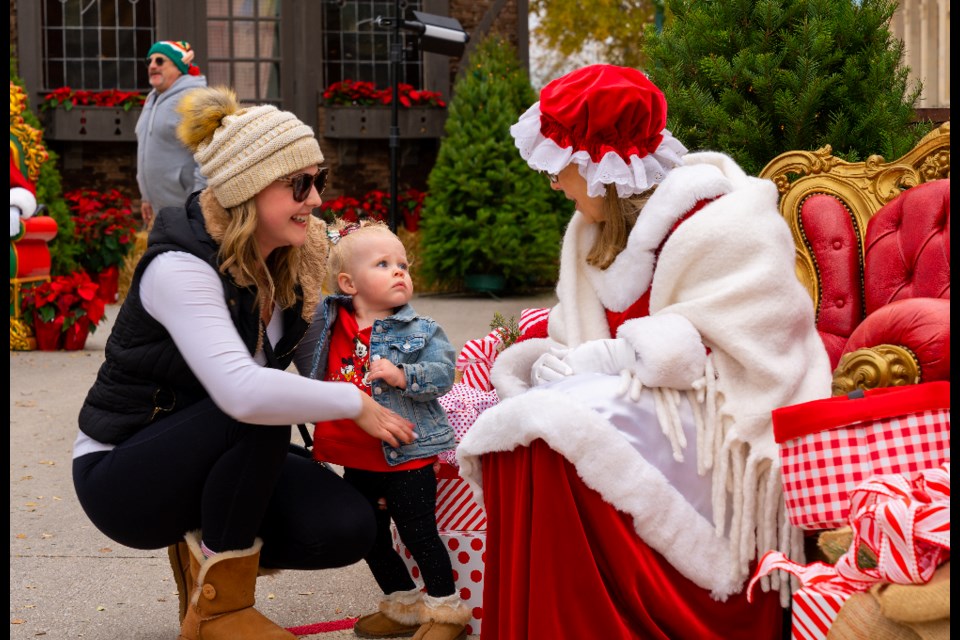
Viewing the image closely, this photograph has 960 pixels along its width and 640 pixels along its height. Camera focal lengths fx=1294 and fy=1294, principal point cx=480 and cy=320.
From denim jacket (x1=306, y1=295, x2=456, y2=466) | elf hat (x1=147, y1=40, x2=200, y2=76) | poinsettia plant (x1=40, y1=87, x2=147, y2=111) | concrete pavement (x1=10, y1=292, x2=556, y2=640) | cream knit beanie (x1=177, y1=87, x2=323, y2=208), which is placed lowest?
concrete pavement (x1=10, y1=292, x2=556, y2=640)

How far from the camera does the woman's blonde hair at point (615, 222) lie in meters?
2.90

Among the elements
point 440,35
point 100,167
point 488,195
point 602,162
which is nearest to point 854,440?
point 602,162

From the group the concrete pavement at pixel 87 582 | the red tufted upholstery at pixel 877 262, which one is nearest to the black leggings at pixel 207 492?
the concrete pavement at pixel 87 582

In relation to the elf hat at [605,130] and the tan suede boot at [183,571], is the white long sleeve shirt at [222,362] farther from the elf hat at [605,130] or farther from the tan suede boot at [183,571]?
the elf hat at [605,130]

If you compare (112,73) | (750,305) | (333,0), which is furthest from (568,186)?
(112,73)

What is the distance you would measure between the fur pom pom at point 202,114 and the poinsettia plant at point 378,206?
365 inches

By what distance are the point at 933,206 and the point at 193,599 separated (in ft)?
6.76

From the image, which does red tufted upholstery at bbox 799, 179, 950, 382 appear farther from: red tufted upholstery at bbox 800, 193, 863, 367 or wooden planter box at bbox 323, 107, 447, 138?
wooden planter box at bbox 323, 107, 447, 138

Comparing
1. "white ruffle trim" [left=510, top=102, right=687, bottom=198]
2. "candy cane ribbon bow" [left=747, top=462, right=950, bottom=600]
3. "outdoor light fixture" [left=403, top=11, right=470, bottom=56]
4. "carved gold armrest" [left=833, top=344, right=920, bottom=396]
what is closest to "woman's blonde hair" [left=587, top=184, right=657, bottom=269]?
"white ruffle trim" [left=510, top=102, right=687, bottom=198]

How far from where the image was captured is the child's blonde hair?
3207mm

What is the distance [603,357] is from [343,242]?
82cm

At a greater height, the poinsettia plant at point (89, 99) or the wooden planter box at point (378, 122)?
the poinsettia plant at point (89, 99)

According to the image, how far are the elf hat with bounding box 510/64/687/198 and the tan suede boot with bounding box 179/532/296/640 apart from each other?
1.10 m

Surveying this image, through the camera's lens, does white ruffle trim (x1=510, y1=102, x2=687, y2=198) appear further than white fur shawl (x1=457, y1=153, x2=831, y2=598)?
Yes
